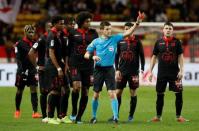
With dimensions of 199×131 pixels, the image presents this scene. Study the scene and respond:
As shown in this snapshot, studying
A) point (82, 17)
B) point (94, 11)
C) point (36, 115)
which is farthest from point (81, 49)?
point (94, 11)

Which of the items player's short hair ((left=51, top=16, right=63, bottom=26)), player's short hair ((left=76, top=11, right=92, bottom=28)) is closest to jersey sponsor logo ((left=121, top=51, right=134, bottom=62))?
player's short hair ((left=76, top=11, right=92, bottom=28))

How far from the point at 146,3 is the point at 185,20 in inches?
85.9

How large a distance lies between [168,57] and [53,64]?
9.99ft

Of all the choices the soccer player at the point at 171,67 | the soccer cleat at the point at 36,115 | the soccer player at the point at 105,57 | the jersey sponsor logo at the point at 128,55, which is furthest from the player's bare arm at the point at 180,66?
the soccer cleat at the point at 36,115

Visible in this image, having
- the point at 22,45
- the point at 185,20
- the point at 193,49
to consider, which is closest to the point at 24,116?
the point at 22,45

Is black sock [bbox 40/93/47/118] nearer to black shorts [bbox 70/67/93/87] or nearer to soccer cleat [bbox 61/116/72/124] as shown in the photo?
soccer cleat [bbox 61/116/72/124]

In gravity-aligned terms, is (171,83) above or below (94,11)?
below

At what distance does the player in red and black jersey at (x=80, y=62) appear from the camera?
16734 mm

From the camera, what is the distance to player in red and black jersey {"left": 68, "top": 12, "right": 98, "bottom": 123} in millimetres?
16734

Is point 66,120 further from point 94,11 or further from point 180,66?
point 94,11

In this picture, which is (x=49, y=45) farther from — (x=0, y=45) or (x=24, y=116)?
(x=0, y=45)

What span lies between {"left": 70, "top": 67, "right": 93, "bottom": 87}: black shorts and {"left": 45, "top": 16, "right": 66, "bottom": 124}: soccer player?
0.35 metres

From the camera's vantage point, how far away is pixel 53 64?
16.2 m

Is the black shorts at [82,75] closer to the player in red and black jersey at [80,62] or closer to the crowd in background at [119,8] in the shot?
the player in red and black jersey at [80,62]
